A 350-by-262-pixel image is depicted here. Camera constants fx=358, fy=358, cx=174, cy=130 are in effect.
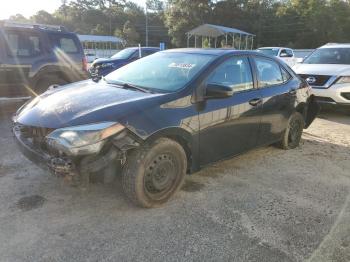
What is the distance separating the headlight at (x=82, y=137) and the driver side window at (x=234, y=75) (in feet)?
4.54

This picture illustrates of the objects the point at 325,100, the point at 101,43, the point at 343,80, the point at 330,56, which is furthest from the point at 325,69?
the point at 101,43

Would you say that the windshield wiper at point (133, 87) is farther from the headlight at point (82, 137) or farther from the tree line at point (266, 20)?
the tree line at point (266, 20)

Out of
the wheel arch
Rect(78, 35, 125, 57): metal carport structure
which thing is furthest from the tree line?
the wheel arch

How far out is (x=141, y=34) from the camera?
7562 cm

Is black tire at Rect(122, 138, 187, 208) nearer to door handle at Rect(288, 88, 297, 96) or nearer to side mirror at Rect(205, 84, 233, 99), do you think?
side mirror at Rect(205, 84, 233, 99)

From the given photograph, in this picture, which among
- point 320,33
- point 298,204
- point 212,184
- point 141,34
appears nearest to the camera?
point 298,204

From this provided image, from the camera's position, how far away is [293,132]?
583 cm

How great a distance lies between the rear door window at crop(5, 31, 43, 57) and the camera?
7.53m

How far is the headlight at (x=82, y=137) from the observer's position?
3072mm

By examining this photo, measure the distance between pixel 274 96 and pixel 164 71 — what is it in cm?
169

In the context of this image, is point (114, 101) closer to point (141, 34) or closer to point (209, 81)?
point (209, 81)

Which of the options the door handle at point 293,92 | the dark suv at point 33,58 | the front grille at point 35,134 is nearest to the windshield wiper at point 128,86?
the front grille at point 35,134

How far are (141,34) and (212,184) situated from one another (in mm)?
74733

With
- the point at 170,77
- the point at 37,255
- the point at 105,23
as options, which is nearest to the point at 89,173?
the point at 37,255
